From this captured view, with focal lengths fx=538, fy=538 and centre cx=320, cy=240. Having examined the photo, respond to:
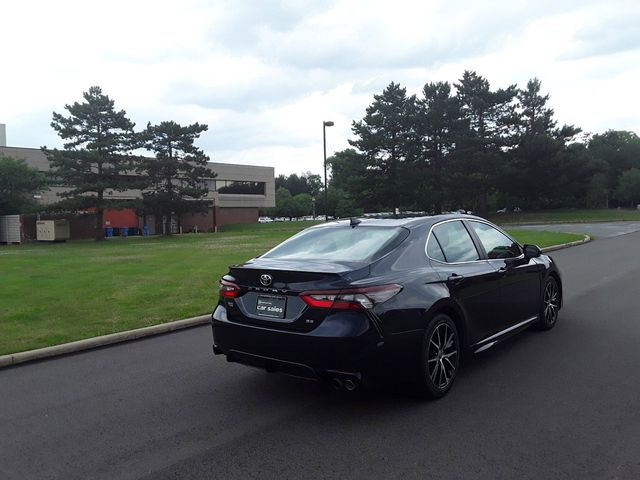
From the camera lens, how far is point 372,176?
54312 mm

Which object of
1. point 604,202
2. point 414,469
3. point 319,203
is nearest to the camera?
point 414,469

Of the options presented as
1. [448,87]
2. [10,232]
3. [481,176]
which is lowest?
[10,232]

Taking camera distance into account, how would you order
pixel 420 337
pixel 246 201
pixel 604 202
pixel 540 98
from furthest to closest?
pixel 604 202 → pixel 246 201 → pixel 540 98 → pixel 420 337

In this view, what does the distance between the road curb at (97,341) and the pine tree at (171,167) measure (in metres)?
34.9

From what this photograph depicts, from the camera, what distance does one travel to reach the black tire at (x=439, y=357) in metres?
4.30

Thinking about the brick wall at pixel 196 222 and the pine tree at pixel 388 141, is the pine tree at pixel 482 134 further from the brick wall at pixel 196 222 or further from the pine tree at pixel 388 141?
the brick wall at pixel 196 222

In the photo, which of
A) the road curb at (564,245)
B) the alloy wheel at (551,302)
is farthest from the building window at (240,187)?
the alloy wheel at (551,302)

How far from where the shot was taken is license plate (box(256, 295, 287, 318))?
4.26 meters

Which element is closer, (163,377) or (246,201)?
(163,377)

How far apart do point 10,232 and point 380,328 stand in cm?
4475

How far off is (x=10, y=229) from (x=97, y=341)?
40.6m

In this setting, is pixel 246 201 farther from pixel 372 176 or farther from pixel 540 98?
pixel 540 98

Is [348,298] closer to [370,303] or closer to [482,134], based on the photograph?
[370,303]

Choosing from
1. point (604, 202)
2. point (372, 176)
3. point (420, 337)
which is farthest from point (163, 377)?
point (604, 202)
